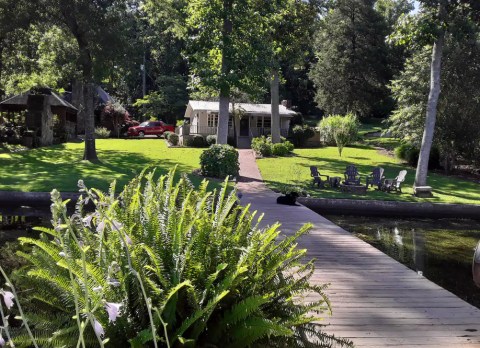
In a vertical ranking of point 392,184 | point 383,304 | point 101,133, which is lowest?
point 383,304

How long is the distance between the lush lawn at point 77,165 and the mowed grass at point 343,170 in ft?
12.6

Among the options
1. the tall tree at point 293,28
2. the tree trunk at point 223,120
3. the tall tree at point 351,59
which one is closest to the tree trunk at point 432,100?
the tree trunk at point 223,120

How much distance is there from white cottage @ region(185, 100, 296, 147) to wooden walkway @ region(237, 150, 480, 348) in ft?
93.1

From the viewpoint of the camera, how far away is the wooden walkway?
4.93 metres

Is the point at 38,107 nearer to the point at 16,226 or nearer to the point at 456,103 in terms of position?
the point at 16,226

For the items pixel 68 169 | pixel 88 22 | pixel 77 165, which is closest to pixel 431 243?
pixel 68 169

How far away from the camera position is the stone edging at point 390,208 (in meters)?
16.1

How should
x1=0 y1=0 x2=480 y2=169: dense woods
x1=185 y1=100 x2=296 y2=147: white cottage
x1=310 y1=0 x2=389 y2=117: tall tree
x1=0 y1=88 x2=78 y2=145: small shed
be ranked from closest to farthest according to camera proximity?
x1=0 y1=0 x2=480 y2=169: dense woods, x1=0 y1=88 x2=78 y2=145: small shed, x1=185 y1=100 x2=296 y2=147: white cottage, x1=310 y1=0 x2=389 y2=117: tall tree

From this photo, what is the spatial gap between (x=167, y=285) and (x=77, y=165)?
20.0 m

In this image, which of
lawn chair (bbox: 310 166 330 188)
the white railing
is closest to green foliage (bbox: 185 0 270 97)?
lawn chair (bbox: 310 166 330 188)

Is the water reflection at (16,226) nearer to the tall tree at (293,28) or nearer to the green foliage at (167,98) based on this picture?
the tall tree at (293,28)

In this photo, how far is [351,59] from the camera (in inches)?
1777

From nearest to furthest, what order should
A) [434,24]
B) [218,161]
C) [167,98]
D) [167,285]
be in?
[167,285] → [434,24] → [218,161] → [167,98]

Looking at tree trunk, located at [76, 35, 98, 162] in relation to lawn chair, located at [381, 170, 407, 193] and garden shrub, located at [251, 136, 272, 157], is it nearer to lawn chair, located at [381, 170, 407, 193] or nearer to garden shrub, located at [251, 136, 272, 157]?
garden shrub, located at [251, 136, 272, 157]
